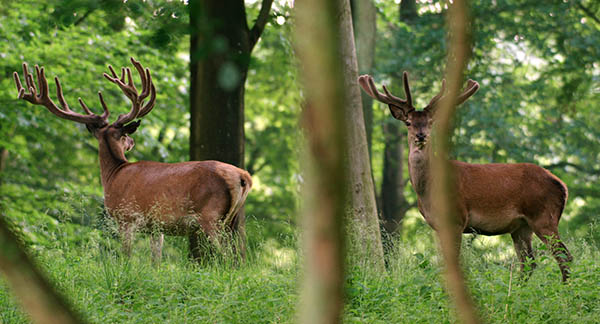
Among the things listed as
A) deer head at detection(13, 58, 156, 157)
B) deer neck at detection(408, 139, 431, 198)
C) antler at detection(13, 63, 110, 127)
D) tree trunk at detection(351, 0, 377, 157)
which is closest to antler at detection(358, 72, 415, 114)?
deer neck at detection(408, 139, 431, 198)

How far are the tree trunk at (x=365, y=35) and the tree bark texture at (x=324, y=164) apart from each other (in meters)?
12.1

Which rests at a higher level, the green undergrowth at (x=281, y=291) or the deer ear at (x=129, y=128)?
the deer ear at (x=129, y=128)

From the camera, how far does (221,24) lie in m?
1.88

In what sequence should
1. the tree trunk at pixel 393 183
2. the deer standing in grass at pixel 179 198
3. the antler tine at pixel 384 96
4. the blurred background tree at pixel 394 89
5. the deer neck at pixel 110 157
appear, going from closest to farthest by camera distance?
the antler tine at pixel 384 96 → the deer standing in grass at pixel 179 198 → the deer neck at pixel 110 157 → the blurred background tree at pixel 394 89 → the tree trunk at pixel 393 183

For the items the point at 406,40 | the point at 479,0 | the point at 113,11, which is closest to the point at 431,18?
the point at 406,40

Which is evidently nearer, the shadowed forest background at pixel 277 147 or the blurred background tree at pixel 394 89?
the shadowed forest background at pixel 277 147

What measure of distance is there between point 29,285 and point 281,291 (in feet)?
14.2

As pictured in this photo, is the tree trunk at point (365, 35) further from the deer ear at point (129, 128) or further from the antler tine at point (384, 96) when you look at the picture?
the antler tine at point (384, 96)

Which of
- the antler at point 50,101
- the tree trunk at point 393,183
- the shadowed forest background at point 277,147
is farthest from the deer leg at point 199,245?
the tree trunk at point 393,183

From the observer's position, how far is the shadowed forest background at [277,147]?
4457mm

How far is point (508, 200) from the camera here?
723cm

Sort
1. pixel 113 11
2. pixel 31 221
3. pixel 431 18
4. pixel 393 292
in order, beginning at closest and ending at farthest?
pixel 113 11
pixel 393 292
pixel 31 221
pixel 431 18

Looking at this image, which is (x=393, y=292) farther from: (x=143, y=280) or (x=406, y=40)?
(x=406, y=40)

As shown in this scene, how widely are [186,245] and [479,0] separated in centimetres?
708
